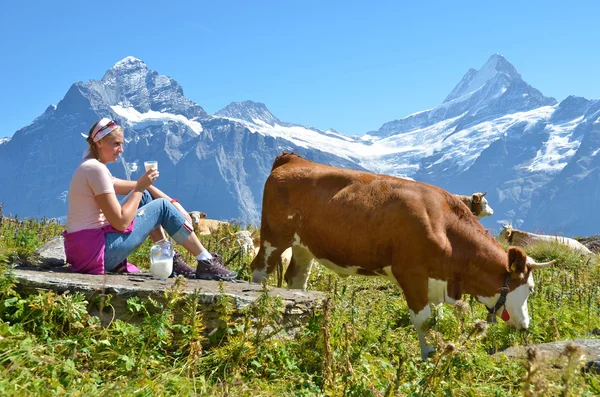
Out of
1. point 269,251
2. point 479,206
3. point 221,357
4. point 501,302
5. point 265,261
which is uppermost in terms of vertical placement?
point 479,206

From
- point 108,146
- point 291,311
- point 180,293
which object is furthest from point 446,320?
point 108,146

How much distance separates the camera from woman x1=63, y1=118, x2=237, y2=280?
18.6ft

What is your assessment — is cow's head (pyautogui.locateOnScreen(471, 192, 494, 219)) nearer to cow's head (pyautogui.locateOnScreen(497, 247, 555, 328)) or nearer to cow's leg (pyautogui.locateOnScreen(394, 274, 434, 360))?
cow's head (pyautogui.locateOnScreen(497, 247, 555, 328))

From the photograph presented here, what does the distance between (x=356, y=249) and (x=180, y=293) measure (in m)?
2.31

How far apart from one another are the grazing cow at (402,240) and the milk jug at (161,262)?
148 cm

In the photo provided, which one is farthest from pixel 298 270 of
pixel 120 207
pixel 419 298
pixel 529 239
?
pixel 529 239

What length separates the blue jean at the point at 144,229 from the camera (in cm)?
602

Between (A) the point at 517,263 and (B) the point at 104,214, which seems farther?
(A) the point at 517,263

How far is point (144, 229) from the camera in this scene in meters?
6.17

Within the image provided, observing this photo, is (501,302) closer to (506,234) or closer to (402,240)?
(402,240)

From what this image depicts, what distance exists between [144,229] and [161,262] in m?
0.48

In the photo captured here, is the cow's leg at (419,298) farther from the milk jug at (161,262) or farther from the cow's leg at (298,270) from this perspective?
the milk jug at (161,262)

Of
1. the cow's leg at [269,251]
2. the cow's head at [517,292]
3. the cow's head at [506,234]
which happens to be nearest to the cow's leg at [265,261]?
the cow's leg at [269,251]

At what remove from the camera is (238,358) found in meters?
4.59
